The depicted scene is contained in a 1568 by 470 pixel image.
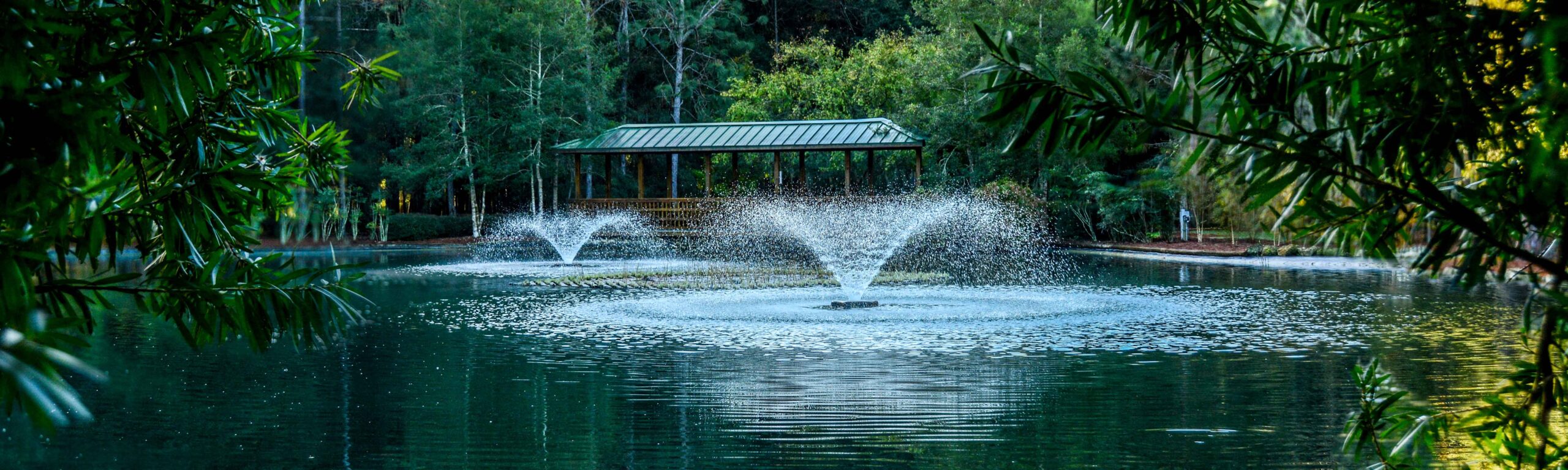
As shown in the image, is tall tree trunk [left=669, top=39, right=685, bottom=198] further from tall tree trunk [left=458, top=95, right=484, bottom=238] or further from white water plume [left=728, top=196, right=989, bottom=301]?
white water plume [left=728, top=196, right=989, bottom=301]

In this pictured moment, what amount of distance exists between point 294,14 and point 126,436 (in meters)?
3.09

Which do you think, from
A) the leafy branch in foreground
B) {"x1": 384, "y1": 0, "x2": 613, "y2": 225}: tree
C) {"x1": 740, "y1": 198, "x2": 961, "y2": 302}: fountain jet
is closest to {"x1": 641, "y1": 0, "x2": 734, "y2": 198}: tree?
{"x1": 384, "y1": 0, "x2": 613, "y2": 225}: tree

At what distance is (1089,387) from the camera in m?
7.23

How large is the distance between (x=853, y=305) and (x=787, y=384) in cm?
493

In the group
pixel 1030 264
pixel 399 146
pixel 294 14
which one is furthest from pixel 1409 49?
pixel 399 146

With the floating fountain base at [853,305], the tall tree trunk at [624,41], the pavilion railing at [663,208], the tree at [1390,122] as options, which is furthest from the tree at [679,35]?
the tree at [1390,122]

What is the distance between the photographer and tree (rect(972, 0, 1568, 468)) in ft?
5.62

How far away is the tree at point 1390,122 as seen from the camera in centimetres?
171

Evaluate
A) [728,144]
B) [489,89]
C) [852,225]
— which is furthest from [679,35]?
[852,225]

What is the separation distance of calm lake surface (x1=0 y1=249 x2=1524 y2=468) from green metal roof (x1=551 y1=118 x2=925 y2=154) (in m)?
10.5

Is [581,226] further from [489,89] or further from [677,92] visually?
[677,92]

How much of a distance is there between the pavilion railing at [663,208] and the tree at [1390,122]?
73.6 feet

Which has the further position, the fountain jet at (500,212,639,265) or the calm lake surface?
the fountain jet at (500,212,639,265)

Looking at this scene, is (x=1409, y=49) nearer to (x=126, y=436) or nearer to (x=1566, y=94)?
(x=1566, y=94)
